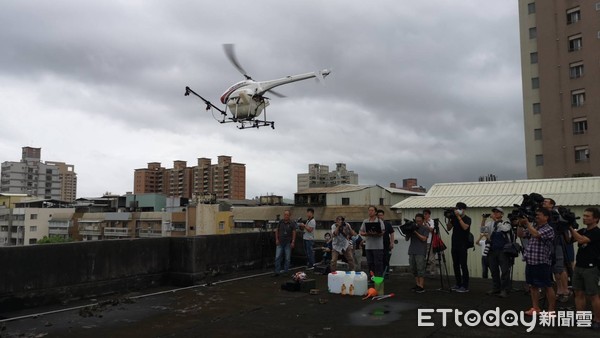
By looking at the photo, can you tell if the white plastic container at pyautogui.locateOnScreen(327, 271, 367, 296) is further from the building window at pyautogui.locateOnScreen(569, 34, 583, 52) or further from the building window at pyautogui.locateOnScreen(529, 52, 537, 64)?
the building window at pyautogui.locateOnScreen(529, 52, 537, 64)

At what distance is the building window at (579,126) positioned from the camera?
47.3 meters

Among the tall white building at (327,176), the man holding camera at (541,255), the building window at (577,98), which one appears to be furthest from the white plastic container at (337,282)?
the tall white building at (327,176)

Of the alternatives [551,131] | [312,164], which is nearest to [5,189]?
[312,164]

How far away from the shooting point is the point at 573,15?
4881cm

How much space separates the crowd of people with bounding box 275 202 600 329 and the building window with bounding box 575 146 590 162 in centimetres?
4318


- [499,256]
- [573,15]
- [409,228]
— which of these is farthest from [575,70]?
[409,228]

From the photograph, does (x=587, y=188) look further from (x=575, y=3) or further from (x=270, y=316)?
(x=575, y=3)

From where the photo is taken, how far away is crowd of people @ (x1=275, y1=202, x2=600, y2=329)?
21.1 ft

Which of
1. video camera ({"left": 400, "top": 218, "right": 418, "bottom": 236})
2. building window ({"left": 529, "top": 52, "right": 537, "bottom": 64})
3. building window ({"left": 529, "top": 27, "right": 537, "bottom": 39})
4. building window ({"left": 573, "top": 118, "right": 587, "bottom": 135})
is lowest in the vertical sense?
video camera ({"left": 400, "top": 218, "right": 418, "bottom": 236})

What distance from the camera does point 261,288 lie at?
10.1 meters

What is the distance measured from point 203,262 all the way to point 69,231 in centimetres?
9307

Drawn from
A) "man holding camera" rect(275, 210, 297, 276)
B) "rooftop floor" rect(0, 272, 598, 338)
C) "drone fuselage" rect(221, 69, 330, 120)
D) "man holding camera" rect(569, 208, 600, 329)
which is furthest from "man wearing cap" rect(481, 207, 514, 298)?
"drone fuselage" rect(221, 69, 330, 120)

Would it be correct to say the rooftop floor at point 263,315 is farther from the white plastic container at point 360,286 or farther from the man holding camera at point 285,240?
the man holding camera at point 285,240

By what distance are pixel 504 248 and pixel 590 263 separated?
2.27m
